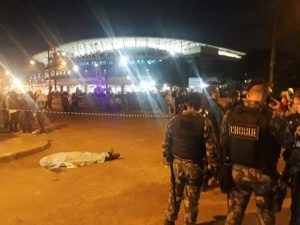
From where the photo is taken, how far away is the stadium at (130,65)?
5800cm

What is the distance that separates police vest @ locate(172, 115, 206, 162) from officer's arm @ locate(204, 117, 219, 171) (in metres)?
0.06

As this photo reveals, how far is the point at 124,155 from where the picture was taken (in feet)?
35.2

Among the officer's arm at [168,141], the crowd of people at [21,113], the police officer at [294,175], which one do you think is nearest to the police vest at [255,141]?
the police officer at [294,175]

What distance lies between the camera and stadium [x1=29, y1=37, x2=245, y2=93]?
58000 millimetres

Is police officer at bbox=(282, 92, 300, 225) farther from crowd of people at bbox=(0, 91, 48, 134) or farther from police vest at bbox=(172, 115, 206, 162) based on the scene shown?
crowd of people at bbox=(0, 91, 48, 134)

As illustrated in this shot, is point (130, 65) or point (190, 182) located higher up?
point (130, 65)

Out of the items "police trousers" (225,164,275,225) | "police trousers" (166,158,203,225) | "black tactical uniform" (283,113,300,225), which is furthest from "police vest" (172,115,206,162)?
"black tactical uniform" (283,113,300,225)

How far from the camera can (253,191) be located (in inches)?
161

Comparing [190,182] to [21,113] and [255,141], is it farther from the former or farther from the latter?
[21,113]

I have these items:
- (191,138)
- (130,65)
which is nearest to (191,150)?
(191,138)

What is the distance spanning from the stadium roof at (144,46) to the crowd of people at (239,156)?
262ft

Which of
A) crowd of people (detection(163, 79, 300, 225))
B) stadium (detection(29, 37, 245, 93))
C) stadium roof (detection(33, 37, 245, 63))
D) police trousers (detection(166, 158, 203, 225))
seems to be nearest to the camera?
crowd of people (detection(163, 79, 300, 225))

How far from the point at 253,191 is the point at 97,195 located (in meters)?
3.60

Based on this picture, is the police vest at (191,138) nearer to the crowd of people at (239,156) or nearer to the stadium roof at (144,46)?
the crowd of people at (239,156)
